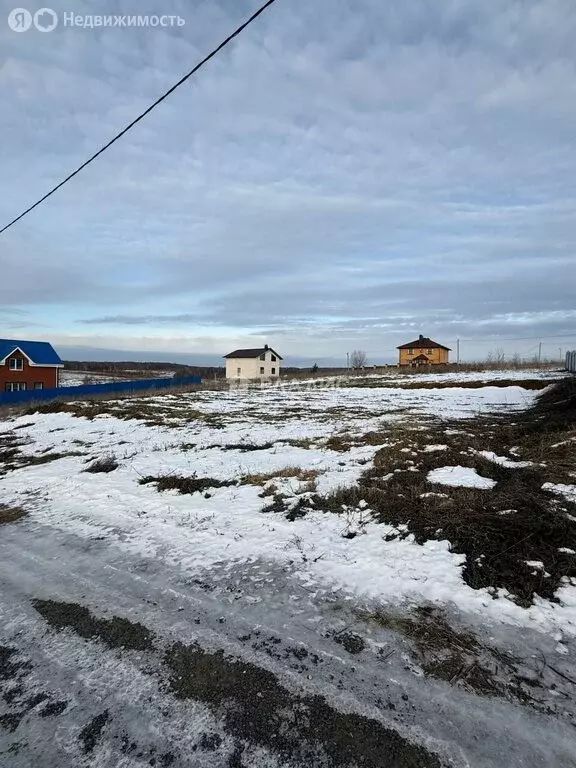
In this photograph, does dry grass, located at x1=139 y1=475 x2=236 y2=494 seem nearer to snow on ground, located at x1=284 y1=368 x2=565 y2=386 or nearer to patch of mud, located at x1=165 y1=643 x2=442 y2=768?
patch of mud, located at x1=165 y1=643 x2=442 y2=768

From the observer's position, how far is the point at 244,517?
5.39 metres

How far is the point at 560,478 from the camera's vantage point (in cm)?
586

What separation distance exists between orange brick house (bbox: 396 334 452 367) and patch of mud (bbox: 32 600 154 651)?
77.1m

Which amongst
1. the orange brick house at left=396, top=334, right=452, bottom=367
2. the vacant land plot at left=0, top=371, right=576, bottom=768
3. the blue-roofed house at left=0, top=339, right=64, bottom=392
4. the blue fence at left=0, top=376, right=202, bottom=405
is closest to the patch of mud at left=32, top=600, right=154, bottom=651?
the vacant land plot at left=0, top=371, right=576, bottom=768

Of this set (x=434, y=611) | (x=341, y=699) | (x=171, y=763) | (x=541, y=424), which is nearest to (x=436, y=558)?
(x=434, y=611)

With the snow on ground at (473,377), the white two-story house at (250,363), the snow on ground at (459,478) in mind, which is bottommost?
the snow on ground at (459,478)

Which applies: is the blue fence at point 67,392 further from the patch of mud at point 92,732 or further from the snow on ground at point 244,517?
the patch of mud at point 92,732

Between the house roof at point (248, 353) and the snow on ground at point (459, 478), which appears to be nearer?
the snow on ground at point (459, 478)

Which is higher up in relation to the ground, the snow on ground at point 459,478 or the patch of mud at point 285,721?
the snow on ground at point 459,478

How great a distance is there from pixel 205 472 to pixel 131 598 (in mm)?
3811

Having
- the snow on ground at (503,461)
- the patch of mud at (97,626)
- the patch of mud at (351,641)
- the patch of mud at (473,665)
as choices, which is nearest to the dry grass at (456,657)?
the patch of mud at (473,665)

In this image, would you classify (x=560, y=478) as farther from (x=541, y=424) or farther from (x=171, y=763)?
(x=171, y=763)

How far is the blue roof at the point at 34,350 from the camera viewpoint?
126 feet

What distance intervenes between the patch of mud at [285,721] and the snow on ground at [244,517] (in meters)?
1.25
